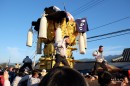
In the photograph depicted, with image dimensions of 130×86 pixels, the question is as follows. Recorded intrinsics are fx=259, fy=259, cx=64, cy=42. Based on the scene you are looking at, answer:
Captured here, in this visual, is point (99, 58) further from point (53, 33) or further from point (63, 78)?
point (63, 78)

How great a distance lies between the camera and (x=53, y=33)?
14055 millimetres

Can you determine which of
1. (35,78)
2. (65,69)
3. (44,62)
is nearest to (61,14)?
(44,62)

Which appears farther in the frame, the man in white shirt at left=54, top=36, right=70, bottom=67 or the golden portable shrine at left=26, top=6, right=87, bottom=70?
the golden portable shrine at left=26, top=6, right=87, bottom=70

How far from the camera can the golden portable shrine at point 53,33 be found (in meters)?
13.5

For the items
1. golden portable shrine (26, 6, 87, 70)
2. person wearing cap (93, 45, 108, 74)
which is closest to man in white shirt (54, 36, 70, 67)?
person wearing cap (93, 45, 108, 74)

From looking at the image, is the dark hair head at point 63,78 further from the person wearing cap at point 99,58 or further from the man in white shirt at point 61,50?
the person wearing cap at point 99,58

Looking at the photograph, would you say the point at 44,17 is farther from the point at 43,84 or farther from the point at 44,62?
the point at 43,84

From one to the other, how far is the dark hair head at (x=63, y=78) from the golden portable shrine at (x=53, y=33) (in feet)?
31.3

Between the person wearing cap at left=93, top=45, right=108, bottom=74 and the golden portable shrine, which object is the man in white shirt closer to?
the person wearing cap at left=93, top=45, right=108, bottom=74

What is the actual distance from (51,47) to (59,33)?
3.96ft

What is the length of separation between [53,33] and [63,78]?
34.5 feet

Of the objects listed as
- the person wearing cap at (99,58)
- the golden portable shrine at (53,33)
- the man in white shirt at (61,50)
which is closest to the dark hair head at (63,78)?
the man in white shirt at (61,50)

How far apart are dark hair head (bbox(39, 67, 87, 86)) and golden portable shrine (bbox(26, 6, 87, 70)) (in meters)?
9.53

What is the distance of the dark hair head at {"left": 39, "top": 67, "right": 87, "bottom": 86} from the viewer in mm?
Answer: 3463
